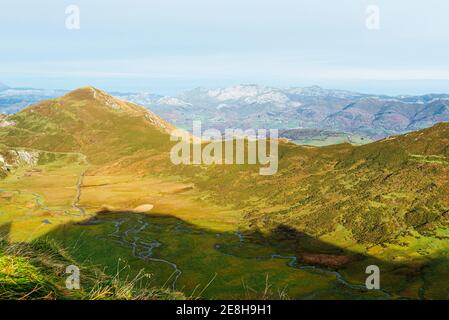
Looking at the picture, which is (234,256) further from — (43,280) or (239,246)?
(43,280)

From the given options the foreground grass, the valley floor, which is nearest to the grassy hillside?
the valley floor

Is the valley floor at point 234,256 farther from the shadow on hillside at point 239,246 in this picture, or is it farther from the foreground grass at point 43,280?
the foreground grass at point 43,280

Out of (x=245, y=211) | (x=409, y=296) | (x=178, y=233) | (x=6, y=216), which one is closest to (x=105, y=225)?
(x=178, y=233)

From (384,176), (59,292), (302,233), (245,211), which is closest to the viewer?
(59,292)

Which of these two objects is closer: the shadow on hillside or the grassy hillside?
the shadow on hillside

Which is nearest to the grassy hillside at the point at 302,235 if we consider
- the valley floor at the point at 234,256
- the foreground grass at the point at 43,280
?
the valley floor at the point at 234,256

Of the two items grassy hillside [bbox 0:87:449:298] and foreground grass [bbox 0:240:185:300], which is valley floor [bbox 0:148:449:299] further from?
foreground grass [bbox 0:240:185:300]

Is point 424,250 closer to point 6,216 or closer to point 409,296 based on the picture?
point 409,296

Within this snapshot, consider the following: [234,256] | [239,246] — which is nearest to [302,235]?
[239,246]
